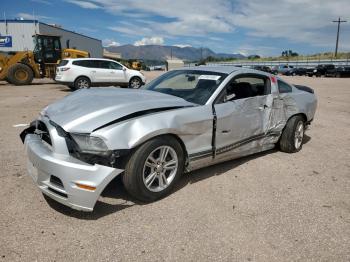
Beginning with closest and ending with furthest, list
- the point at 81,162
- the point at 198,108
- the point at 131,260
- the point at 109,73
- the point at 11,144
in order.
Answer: the point at 131,260 → the point at 81,162 → the point at 198,108 → the point at 11,144 → the point at 109,73

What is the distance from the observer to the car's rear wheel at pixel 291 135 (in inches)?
217

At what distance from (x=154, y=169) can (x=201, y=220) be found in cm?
74

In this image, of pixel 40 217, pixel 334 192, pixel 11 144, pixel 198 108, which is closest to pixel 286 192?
pixel 334 192

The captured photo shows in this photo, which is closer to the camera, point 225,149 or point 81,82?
point 225,149

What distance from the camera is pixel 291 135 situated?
18.1 feet

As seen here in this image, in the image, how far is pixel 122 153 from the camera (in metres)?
3.16

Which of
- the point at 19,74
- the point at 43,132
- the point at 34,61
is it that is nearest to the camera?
the point at 43,132

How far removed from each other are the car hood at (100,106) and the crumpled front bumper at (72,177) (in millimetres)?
341

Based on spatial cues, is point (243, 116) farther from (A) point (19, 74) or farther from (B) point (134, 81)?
(A) point (19, 74)

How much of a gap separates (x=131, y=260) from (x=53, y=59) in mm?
19059

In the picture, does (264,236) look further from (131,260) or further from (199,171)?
(199,171)

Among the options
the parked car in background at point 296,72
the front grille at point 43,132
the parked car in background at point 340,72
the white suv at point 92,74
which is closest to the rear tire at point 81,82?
the white suv at point 92,74

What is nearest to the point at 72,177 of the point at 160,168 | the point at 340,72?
the point at 160,168

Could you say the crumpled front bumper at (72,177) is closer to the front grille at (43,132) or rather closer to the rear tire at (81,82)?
the front grille at (43,132)
